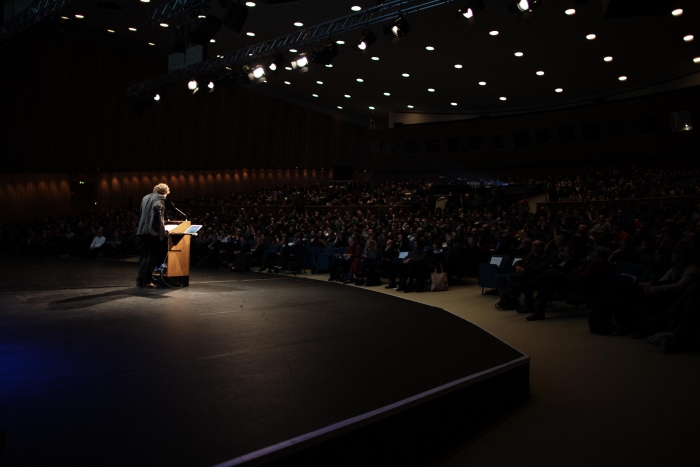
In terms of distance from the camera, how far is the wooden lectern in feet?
24.0

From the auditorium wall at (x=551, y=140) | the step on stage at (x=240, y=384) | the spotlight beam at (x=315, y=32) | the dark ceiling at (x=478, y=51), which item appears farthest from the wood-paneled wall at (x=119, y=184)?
the step on stage at (x=240, y=384)

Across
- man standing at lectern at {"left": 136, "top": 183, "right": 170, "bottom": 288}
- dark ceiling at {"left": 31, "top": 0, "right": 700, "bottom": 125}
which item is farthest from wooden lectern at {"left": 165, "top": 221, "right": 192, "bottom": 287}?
dark ceiling at {"left": 31, "top": 0, "right": 700, "bottom": 125}

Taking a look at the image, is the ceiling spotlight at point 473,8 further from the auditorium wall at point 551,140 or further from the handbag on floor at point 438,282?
the auditorium wall at point 551,140

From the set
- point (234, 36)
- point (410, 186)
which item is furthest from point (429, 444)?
point (410, 186)

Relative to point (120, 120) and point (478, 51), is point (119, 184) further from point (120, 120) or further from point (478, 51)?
point (478, 51)

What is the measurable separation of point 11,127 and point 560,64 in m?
18.5

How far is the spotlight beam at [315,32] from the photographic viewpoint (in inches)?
383

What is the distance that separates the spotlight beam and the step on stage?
21.3ft

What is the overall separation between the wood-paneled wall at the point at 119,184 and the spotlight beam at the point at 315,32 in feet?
23.1

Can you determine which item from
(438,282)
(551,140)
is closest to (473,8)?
(438,282)

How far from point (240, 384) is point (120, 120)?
67.5 feet

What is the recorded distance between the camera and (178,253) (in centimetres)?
747

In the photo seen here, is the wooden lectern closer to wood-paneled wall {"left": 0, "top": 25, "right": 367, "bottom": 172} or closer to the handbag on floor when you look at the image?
the handbag on floor

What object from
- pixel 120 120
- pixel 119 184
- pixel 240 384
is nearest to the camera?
pixel 240 384
